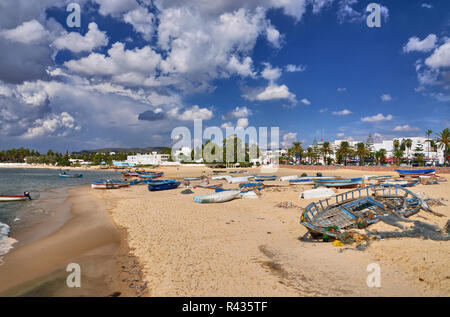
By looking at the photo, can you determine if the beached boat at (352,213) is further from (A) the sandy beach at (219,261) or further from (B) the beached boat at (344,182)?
(B) the beached boat at (344,182)

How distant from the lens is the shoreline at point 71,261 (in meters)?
7.69

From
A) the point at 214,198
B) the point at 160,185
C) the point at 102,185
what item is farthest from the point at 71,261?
the point at 102,185

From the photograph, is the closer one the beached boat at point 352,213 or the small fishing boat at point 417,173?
the beached boat at point 352,213

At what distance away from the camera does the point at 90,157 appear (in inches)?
7338

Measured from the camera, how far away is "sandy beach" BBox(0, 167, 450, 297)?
690 centimetres

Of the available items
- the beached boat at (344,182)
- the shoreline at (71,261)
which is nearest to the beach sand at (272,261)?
the shoreline at (71,261)

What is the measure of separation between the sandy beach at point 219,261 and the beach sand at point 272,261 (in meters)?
0.03

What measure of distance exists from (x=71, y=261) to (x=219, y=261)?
6.48 metres

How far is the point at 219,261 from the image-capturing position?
8.93 meters

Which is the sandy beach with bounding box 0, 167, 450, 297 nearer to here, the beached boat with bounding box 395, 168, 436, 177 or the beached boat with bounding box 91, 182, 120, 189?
the beached boat with bounding box 91, 182, 120, 189

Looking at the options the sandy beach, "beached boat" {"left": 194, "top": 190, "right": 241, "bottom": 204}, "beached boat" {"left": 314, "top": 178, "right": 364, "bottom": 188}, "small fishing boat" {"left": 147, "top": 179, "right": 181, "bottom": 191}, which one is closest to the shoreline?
the sandy beach

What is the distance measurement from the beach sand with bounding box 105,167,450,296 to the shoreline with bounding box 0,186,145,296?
718mm

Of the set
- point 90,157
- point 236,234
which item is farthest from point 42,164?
point 236,234
